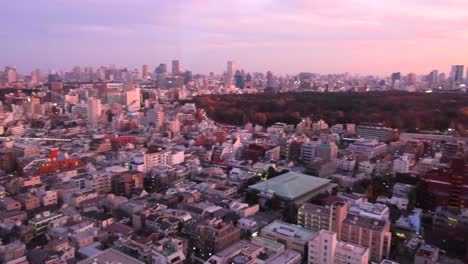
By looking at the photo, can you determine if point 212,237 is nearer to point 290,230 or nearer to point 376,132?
point 290,230

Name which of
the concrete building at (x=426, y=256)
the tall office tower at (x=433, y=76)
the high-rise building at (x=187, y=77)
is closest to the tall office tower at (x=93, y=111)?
the concrete building at (x=426, y=256)

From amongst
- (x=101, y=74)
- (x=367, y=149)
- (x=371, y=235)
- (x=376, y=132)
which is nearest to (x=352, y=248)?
(x=371, y=235)

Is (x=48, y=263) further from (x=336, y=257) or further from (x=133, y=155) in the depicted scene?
(x=133, y=155)

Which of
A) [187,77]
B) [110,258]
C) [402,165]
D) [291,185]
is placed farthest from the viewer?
[187,77]

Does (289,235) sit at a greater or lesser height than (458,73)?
lesser

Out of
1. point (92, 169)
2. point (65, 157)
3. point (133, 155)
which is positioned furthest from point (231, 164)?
point (65, 157)

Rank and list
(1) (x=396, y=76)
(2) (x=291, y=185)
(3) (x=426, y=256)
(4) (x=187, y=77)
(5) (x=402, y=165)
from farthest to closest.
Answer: (4) (x=187, y=77), (1) (x=396, y=76), (5) (x=402, y=165), (2) (x=291, y=185), (3) (x=426, y=256)

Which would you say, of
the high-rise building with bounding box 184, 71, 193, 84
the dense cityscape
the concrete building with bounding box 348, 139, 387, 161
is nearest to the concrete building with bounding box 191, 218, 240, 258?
the dense cityscape
